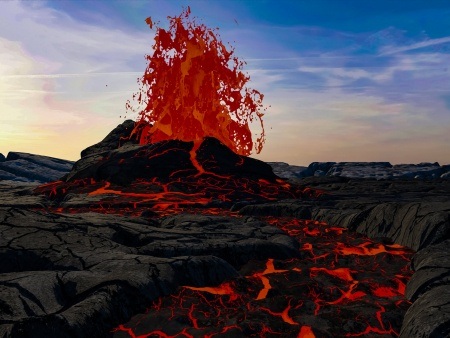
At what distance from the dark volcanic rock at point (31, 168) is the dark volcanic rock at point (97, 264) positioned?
A: 26.9m

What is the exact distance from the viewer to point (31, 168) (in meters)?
31.9

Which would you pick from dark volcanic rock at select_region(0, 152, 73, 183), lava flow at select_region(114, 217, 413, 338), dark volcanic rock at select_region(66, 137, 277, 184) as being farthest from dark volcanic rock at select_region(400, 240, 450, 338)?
dark volcanic rock at select_region(0, 152, 73, 183)

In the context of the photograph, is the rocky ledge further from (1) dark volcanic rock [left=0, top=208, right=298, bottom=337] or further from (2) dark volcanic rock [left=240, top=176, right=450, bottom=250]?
(1) dark volcanic rock [left=0, top=208, right=298, bottom=337]

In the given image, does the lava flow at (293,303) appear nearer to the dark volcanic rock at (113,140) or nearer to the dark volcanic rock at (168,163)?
the dark volcanic rock at (168,163)

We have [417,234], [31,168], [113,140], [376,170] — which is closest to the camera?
[417,234]

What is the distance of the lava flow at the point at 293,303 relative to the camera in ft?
10.1

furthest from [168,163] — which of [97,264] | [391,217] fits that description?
[97,264]

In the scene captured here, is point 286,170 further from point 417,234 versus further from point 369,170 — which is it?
point 417,234

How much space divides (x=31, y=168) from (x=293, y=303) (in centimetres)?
3208

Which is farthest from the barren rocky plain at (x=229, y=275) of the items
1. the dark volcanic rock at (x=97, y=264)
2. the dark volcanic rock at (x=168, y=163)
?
the dark volcanic rock at (x=168, y=163)

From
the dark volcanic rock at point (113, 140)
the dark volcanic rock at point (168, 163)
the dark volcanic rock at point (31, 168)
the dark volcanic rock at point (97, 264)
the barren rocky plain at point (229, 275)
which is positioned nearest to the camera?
the dark volcanic rock at point (97, 264)

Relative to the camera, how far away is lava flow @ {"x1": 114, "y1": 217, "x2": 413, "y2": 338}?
3.06 metres

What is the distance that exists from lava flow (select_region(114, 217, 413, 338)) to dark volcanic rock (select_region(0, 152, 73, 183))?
28.7 m

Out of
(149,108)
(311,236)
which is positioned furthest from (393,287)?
(149,108)
